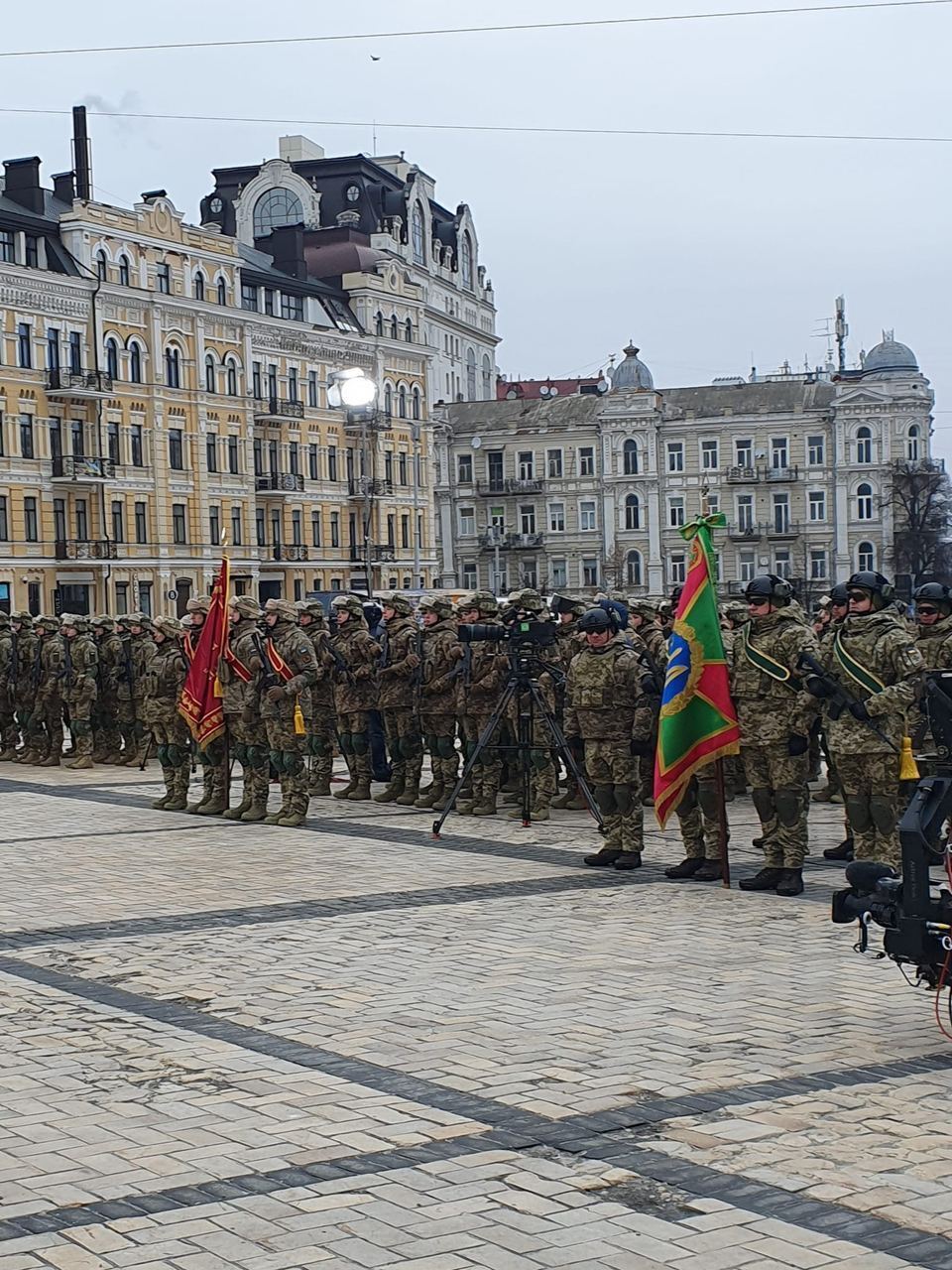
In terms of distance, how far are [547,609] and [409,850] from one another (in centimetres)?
334

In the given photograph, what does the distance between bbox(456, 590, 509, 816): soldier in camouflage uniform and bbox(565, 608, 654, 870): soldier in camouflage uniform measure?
124 inches

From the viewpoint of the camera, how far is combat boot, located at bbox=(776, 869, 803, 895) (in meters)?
11.3

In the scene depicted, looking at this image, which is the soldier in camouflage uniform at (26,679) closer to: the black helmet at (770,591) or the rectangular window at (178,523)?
the black helmet at (770,591)

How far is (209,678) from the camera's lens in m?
16.2

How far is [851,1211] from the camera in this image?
214 inches

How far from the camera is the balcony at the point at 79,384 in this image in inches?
2015

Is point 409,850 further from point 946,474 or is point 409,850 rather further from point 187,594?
point 946,474

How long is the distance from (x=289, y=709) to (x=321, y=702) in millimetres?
2400

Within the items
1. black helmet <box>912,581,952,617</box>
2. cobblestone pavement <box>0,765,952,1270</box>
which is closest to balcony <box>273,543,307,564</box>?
black helmet <box>912,581,952,617</box>

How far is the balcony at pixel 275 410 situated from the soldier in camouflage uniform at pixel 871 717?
164 ft

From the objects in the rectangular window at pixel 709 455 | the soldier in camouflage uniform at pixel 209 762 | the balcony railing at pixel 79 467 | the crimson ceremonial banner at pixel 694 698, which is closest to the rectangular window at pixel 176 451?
the balcony railing at pixel 79 467

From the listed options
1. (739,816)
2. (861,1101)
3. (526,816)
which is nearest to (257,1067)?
(861,1101)

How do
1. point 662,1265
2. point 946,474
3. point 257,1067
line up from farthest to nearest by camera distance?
point 946,474 → point 257,1067 → point 662,1265

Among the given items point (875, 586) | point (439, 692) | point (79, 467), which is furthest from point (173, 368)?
point (875, 586)
